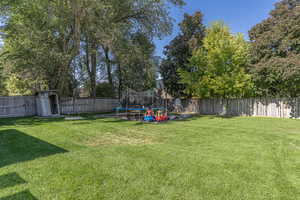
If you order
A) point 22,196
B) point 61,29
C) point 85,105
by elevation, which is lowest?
point 22,196

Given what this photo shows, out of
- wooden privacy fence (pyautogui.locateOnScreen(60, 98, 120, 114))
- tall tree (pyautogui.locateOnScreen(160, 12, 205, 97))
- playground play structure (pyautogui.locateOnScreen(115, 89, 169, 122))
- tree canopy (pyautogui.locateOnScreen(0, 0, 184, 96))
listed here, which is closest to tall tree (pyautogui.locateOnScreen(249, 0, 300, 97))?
tall tree (pyautogui.locateOnScreen(160, 12, 205, 97))

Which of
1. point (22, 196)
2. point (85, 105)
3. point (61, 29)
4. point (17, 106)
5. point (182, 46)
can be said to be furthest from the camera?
point (182, 46)

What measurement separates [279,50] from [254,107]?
4.06m

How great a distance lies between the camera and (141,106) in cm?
1323

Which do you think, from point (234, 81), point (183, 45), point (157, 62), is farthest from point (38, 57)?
point (234, 81)

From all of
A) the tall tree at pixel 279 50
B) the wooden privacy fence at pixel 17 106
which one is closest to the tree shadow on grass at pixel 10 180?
the wooden privacy fence at pixel 17 106

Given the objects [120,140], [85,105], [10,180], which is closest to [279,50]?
[120,140]

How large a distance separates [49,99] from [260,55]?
45.9ft

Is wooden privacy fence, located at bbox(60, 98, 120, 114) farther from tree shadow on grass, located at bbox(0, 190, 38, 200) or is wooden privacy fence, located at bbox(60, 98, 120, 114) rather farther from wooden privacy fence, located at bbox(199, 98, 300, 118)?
tree shadow on grass, located at bbox(0, 190, 38, 200)

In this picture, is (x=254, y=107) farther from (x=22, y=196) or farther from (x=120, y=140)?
(x=22, y=196)

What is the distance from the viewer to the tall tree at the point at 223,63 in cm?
1160

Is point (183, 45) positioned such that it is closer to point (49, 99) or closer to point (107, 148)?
point (49, 99)

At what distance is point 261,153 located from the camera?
3.95 meters

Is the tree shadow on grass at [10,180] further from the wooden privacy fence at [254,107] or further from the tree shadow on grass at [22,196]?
the wooden privacy fence at [254,107]
